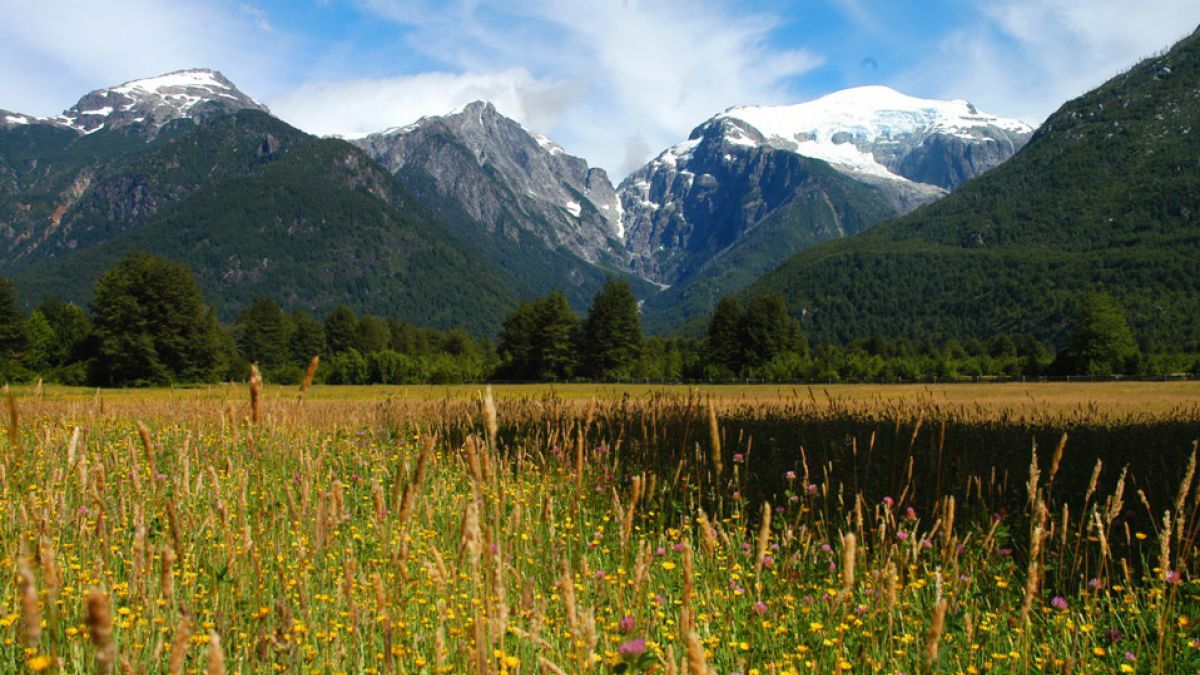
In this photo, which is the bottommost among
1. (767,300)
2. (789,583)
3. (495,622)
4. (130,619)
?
(789,583)

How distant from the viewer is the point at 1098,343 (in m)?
81.7

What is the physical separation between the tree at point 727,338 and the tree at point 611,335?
1038cm

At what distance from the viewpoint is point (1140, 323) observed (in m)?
145

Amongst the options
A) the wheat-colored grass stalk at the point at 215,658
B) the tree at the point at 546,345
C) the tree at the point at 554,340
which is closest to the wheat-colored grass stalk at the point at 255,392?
the wheat-colored grass stalk at the point at 215,658

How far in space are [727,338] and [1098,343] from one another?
130ft

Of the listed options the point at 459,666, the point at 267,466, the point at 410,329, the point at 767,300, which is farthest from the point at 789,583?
the point at 410,329

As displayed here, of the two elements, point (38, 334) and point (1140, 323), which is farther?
point (1140, 323)

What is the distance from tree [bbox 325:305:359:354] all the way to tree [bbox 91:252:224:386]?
4516 centimetres

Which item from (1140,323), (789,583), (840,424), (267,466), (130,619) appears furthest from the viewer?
(1140,323)

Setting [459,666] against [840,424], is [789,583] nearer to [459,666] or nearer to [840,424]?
[459,666]

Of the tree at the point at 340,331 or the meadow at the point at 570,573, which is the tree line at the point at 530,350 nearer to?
the tree at the point at 340,331

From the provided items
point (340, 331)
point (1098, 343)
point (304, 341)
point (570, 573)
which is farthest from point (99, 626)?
point (340, 331)

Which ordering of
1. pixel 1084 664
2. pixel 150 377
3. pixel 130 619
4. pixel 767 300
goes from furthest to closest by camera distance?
pixel 767 300, pixel 150 377, pixel 1084 664, pixel 130 619

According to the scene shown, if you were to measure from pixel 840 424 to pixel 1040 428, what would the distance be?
12.7ft
